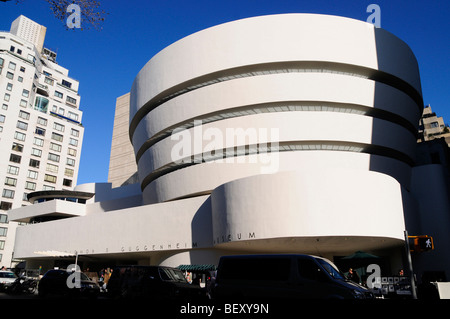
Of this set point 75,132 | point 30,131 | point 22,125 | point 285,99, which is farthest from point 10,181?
point 285,99

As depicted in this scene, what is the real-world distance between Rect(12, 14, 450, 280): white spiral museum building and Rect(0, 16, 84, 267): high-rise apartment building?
37.2 metres

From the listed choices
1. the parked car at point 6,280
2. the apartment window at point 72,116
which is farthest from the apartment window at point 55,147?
the parked car at point 6,280

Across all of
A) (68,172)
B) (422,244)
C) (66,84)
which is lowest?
(422,244)

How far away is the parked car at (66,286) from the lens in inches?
606

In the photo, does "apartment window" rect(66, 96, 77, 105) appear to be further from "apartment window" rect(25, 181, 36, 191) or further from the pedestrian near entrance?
the pedestrian near entrance

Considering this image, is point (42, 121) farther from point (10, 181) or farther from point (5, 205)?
point (5, 205)

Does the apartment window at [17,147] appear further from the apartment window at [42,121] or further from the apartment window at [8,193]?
the apartment window at [8,193]

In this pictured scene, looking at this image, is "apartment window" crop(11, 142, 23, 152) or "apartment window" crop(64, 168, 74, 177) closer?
"apartment window" crop(11, 142, 23, 152)

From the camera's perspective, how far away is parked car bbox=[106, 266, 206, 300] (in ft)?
39.1

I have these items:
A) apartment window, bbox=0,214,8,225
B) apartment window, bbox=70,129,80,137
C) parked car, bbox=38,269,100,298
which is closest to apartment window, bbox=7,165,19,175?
apartment window, bbox=0,214,8,225

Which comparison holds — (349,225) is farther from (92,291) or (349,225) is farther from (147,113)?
(147,113)

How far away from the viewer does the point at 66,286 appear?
15516mm

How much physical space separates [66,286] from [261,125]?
1802 centimetres
